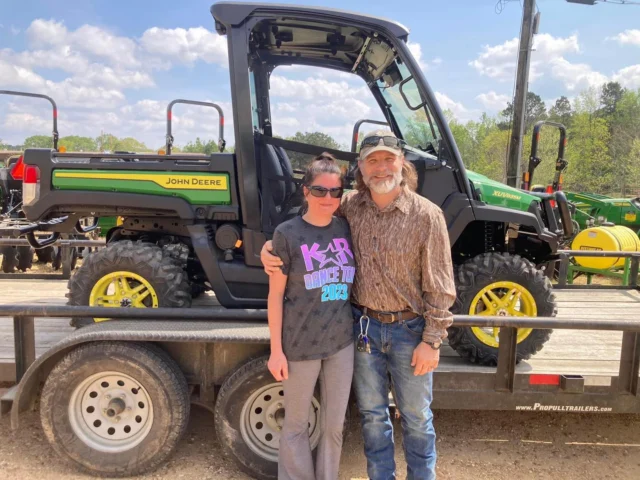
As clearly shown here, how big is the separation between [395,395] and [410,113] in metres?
2.16

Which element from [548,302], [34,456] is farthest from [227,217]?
[548,302]

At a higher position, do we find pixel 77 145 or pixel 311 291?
pixel 77 145

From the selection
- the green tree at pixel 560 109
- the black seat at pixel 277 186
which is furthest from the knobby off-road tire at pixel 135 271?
the green tree at pixel 560 109

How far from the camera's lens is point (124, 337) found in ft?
8.89

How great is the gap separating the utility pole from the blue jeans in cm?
813

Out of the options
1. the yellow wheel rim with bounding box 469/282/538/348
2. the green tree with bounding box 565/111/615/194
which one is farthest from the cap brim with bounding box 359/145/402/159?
the green tree with bounding box 565/111/615/194

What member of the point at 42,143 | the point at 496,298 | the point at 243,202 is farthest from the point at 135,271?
the point at 42,143

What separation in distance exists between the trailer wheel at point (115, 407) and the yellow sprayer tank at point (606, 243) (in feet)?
24.6

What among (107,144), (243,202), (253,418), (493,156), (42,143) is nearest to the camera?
(253,418)

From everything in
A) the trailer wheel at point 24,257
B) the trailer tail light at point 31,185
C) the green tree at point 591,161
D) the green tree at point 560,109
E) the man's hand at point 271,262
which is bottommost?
the trailer wheel at point 24,257

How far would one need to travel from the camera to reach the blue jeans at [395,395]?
226 cm

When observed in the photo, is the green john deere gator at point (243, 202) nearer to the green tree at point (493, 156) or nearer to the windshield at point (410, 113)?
the windshield at point (410, 113)

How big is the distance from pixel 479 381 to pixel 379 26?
2.34m

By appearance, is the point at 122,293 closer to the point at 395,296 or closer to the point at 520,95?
the point at 395,296
